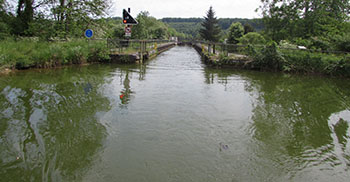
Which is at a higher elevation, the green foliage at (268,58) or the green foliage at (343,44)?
the green foliage at (343,44)

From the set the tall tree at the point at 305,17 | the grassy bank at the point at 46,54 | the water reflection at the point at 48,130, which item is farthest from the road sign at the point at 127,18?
the tall tree at the point at 305,17

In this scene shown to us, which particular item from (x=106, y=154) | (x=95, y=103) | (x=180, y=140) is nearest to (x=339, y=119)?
(x=180, y=140)

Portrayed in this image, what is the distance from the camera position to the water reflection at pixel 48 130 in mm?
3557

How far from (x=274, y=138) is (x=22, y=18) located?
61.7ft

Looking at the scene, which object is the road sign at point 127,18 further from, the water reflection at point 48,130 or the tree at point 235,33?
the tree at point 235,33

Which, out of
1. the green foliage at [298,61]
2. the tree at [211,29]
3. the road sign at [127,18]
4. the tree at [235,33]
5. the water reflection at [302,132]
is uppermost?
the tree at [211,29]

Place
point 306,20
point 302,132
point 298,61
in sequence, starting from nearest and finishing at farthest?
point 302,132, point 298,61, point 306,20

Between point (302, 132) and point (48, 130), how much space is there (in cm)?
498

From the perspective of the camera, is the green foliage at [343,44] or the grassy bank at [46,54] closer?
the grassy bank at [46,54]

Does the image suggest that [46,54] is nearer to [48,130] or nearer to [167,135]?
[48,130]

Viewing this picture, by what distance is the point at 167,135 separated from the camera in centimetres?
494

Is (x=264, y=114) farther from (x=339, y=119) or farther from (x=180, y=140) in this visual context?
(x=180, y=140)

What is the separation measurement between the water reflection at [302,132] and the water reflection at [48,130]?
2927 mm

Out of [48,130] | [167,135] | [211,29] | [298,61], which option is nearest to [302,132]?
[167,135]
